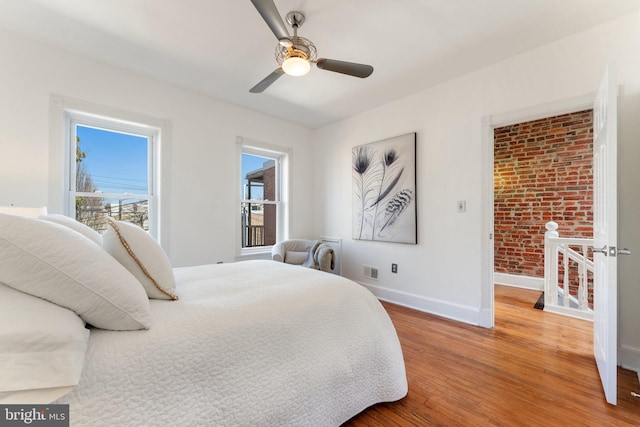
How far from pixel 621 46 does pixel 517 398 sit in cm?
271

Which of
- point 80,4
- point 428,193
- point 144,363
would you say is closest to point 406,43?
point 428,193

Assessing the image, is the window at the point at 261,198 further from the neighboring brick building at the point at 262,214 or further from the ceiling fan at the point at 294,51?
the ceiling fan at the point at 294,51

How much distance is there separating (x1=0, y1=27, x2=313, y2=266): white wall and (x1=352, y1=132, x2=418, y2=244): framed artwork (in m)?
1.03

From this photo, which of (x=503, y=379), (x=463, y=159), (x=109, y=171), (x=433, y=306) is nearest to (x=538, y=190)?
(x=463, y=159)

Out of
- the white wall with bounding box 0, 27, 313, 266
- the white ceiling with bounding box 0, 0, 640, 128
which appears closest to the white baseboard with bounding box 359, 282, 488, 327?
the white wall with bounding box 0, 27, 313, 266

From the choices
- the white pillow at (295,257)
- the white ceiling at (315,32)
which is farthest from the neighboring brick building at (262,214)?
the white ceiling at (315,32)

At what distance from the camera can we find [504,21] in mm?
2066

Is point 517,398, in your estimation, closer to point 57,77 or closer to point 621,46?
point 621,46

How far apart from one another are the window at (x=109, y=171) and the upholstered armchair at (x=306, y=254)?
1.54 m

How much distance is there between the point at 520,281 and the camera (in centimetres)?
440

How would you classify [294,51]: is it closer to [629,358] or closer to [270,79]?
[270,79]

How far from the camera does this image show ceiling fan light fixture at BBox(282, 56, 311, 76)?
1.88 meters

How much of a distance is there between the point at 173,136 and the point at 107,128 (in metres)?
0.61

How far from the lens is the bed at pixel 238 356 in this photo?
0.79m
